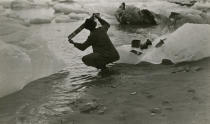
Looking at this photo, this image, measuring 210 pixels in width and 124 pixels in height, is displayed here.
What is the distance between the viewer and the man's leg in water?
6703 millimetres

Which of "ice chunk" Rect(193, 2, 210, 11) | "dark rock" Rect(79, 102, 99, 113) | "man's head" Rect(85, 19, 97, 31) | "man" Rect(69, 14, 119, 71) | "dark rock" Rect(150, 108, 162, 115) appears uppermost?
"man's head" Rect(85, 19, 97, 31)

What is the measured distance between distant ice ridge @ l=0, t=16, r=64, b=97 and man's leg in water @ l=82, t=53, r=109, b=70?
758 mm

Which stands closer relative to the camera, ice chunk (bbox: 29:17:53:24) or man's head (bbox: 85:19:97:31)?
man's head (bbox: 85:19:97:31)

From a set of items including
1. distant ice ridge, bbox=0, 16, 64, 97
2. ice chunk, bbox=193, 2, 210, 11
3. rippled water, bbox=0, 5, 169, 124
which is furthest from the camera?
ice chunk, bbox=193, 2, 210, 11

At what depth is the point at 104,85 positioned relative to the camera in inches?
242

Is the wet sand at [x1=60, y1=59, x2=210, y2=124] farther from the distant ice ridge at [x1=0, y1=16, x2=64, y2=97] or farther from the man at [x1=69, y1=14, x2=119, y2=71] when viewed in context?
the distant ice ridge at [x1=0, y1=16, x2=64, y2=97]

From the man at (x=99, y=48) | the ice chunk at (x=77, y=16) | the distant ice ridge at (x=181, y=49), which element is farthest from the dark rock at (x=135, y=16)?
the man at (x=99, y=48)

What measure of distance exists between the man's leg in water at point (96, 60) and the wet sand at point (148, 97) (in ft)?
0.96

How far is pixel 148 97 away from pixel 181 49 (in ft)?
7.21

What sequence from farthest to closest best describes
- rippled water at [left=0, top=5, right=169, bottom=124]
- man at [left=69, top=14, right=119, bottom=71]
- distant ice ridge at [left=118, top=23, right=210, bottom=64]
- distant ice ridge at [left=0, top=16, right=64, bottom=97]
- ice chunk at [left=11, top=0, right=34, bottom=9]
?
ice chunk at [left=11, top=0, right=34, bottom=9] < distant ice ridge at [left=118, top=23, right=210, bottom=64] < man at [left=69, top=14, right=119, bottom=71] < distant ice ridge at [left=0, top=16, right=64, bottom=97] < rippled water at [left=0, top=5, right=169, bottom=124]

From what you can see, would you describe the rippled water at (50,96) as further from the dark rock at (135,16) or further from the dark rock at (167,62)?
the dark rock at (135,16)

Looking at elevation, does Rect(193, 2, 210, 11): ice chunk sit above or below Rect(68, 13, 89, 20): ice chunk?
above

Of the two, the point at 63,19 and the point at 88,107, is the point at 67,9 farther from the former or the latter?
the point at 88,107

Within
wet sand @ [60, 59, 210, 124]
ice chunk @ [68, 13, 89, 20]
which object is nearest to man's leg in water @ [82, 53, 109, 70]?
wet sand @ [60, 59, 210, 124]
